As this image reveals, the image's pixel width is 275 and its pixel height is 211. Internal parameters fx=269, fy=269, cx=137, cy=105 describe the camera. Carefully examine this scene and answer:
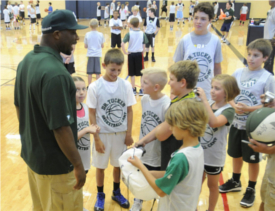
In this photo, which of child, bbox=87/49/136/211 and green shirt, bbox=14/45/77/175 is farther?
child, bbox=87/49/136/211

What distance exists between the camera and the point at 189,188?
5.61ft

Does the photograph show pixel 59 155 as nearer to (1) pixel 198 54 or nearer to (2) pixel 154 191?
(2) pixel 154 191

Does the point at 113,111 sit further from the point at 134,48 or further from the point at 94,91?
the point at 134,48

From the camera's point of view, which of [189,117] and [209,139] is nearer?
[189,117]

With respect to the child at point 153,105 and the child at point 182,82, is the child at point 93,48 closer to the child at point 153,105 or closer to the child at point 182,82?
the child at point 153,105

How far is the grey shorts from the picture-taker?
663 centimetres

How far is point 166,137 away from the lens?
2135 millimetres

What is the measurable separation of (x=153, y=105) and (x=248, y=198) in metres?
1.53

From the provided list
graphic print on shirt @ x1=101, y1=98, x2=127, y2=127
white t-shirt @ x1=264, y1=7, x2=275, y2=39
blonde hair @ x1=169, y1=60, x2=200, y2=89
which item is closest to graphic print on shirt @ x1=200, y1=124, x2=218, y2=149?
blonde hair @ x1=169, y1=60, x2=200, y2=89

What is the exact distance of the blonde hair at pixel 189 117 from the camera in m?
1.67

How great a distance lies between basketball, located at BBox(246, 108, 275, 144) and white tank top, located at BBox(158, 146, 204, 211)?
708 millimetres

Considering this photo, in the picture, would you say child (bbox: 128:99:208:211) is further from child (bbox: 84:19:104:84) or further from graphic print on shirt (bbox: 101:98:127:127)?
child (bbox: 84:19:104:84)

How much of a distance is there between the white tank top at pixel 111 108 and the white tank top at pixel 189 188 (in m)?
1.10

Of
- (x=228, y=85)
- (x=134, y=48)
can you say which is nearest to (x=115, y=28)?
(x=134, y=48)
